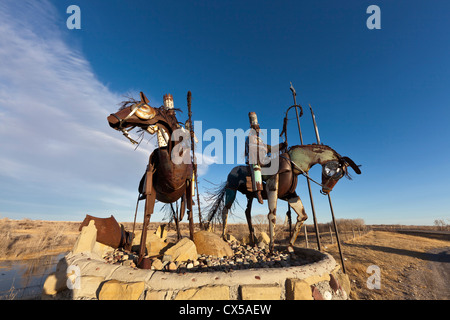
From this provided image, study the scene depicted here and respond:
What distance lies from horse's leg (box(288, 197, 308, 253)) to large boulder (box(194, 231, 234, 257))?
1.61 meters

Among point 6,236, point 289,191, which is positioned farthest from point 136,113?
point 6,236

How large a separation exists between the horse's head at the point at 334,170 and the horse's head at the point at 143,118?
12.8ft

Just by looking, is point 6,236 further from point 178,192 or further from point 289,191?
point 289,191

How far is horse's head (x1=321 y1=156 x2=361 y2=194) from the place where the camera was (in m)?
4.81

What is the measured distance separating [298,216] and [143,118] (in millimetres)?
4387

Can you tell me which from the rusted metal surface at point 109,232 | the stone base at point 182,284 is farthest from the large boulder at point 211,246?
the stone base at point 182,284

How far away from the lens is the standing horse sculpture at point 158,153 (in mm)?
3602

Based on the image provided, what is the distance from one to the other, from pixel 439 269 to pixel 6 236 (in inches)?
904

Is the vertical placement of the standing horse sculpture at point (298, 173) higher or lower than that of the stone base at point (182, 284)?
higher

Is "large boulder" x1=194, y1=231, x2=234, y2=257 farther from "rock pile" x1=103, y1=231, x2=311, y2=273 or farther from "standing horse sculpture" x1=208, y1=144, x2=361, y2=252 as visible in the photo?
"standing horse sculpture" x1=208, y1=144, x2=361, y2=252

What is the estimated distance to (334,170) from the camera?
4859 mm

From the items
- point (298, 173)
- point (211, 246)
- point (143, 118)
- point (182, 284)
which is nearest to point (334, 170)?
point (298, 173)

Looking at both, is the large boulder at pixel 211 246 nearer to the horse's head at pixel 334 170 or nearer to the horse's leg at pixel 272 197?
the horse's leg at pixel 272 197
